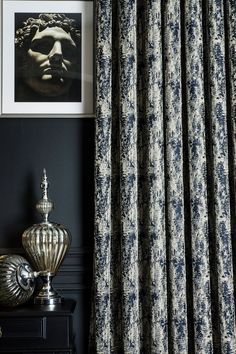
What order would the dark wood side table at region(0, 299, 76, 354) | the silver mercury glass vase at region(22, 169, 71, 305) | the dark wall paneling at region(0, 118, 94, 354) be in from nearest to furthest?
the dark wood side table at region(0, 299, 76, 354), the silver mercury glass vase at region(22, 169, 71, 305), the dark wall paneling at region(0, 118, 94, 354)

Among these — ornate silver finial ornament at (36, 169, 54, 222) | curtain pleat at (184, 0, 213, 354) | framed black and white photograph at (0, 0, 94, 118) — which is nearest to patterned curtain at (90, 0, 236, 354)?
curtain pleat at (184, 0, 213, 354)

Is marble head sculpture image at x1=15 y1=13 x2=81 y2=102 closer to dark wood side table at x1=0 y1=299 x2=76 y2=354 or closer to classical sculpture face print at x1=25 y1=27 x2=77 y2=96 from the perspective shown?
classical sculpture face print at x1=25 y1=27 x2=77 y2=96

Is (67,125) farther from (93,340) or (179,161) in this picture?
(93,340)

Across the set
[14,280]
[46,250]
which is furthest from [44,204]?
[14,280]

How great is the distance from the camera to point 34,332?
2.48 meters

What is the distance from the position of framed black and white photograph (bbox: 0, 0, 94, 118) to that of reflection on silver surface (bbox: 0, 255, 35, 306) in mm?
835

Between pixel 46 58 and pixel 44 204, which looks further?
pixel 46 58

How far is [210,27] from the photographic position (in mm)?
2850

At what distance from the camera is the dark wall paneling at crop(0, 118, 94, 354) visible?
9.67 feet

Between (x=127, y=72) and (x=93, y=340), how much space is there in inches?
53.9

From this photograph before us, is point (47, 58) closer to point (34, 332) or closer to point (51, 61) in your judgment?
point (51, 61)

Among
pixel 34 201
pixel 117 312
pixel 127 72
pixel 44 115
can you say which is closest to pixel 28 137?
pixel 44 115

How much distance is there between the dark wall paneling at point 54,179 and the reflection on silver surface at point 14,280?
1.17 ft

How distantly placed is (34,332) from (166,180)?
3.18 feet
